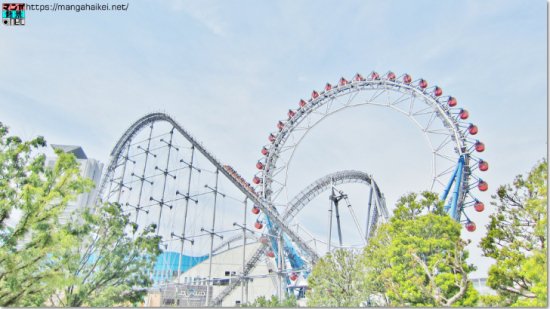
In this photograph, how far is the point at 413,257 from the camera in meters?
12.2

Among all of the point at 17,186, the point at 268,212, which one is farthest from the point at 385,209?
the point at 17,186

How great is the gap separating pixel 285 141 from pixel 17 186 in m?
26.5

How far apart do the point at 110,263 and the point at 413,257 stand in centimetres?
969

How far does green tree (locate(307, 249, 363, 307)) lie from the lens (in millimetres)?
13945

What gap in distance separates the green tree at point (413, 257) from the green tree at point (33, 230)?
943cm

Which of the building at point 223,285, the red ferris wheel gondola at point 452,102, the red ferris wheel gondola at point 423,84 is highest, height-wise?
the red ferris wheel gondola at point 423,84

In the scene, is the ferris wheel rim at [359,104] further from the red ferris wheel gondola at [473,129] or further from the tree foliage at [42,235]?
the tree foliage at [42,235]

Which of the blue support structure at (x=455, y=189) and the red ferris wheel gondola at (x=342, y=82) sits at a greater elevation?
the red ferris wheel gondola at (x=342, y=82)

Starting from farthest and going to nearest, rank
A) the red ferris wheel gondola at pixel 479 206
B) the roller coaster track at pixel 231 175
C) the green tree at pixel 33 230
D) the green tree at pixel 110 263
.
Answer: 1. the red ferris wheel gondola at pixel 479 206
2. the roller coaster track at pixel 231 175
3. the green tree at pixel 110 263
4. the green tree at pixel 33 230

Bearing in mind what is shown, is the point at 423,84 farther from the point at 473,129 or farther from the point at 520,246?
the point at 520,246

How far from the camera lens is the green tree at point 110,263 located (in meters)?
11.9

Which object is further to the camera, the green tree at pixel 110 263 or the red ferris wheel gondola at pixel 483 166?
the red ferris wheel gondola at pixel 483 166

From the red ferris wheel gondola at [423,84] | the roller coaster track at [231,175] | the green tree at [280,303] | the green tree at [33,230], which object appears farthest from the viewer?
the red ferris wheel gondola at [423,84]

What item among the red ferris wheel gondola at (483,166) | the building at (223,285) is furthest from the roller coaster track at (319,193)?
the red ferris wheel gondola at (483,166)
